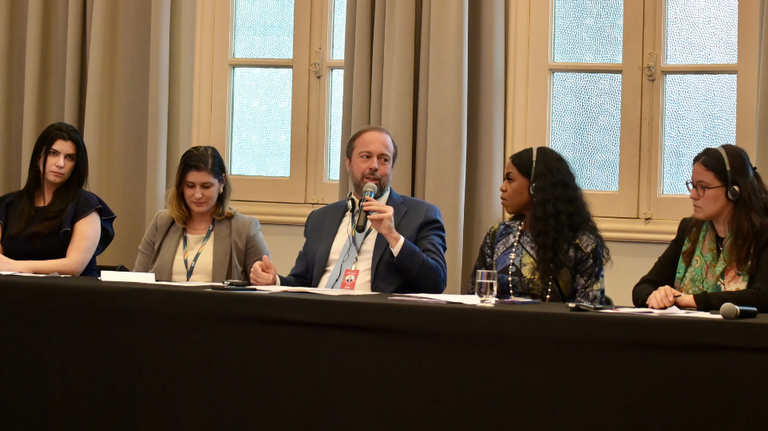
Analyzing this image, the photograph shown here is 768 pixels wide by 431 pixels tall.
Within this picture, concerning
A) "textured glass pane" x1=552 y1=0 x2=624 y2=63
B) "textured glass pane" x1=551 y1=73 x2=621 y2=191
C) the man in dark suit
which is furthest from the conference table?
"textured glass pane" x1=552 y1=0 x2=624 y2=63

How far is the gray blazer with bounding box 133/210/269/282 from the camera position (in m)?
2.74

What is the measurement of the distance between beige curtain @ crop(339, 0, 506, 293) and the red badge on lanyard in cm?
85

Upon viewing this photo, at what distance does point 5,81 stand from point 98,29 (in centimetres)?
69

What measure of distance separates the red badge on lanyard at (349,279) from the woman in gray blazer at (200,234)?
1.45 ft

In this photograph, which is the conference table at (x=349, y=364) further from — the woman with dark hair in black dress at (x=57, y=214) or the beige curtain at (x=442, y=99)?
the beige curtain at (x=442, y=99)

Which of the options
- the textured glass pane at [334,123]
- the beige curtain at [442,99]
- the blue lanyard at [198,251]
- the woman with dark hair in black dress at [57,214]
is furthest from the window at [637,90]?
the woman with dark hair in black dress at [57,214]

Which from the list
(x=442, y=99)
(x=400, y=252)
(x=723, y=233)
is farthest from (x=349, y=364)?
(x=442, y=99)

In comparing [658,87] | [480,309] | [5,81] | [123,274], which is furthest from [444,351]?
[5,81]

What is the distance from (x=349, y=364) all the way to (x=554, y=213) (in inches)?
41.1

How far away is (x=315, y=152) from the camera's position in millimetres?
3873

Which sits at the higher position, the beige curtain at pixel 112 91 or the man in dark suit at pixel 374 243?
the beige curtain at pixel 112 91

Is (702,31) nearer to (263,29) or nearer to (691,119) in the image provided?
(691,119)

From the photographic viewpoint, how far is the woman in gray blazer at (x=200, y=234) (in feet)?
9.03

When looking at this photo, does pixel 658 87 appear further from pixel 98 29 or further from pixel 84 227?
pixel 98 29
